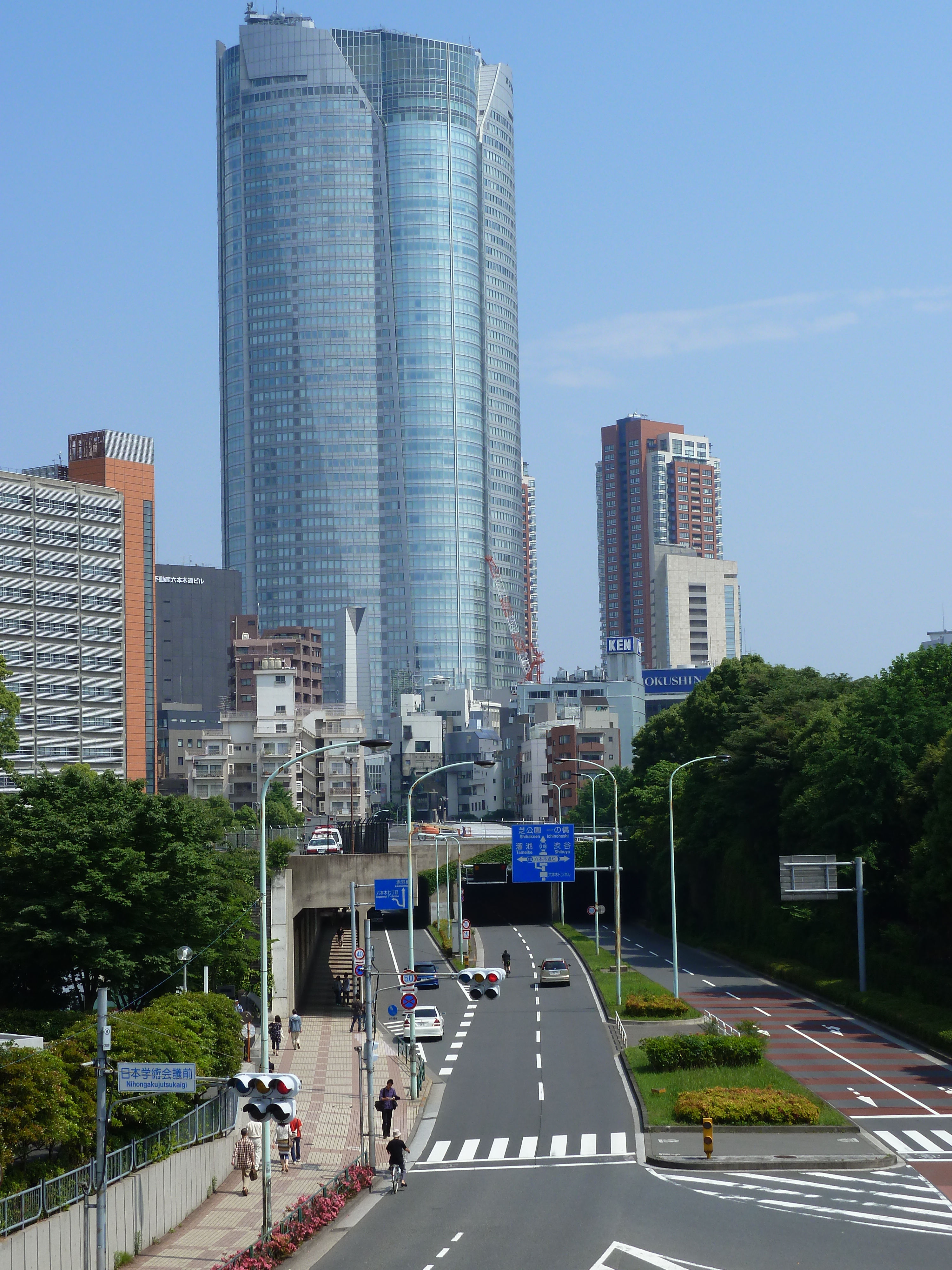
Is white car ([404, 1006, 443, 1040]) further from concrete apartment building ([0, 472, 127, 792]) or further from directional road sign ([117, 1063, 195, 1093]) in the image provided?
concrete apartment building ([0, 472, 127, 792])

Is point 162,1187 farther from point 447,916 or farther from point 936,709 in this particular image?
point 447,916

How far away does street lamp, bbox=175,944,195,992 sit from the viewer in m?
48.8

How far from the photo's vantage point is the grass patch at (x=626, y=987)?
213 feet

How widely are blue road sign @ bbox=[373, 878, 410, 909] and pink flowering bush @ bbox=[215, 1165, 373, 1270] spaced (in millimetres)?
33671

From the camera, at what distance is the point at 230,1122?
40.7 m

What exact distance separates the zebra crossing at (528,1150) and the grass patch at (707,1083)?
7.00ft

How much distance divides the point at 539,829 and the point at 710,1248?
50.4m

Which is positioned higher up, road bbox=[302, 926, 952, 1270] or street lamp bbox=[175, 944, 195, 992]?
street lamp bbox=[175, 944, 195, 992]

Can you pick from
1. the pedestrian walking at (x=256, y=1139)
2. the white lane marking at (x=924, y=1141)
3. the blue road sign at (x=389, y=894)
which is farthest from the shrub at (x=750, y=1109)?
the blue road sign at (x=389, y=894)

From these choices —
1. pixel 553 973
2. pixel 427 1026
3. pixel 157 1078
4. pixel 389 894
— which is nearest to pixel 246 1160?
pixel 157 1078

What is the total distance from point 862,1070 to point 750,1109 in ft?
41.8

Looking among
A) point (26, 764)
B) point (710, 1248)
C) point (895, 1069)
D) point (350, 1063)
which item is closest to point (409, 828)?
point (350, 1063)

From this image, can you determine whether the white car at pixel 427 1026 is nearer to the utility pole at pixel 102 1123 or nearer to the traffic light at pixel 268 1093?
the traffic light at pixel 268 1093

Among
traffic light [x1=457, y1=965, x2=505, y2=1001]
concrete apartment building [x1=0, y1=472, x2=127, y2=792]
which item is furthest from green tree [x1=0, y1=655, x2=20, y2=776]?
concrete apartment building [x1=0, y1=472, x2=127, y2=792]
